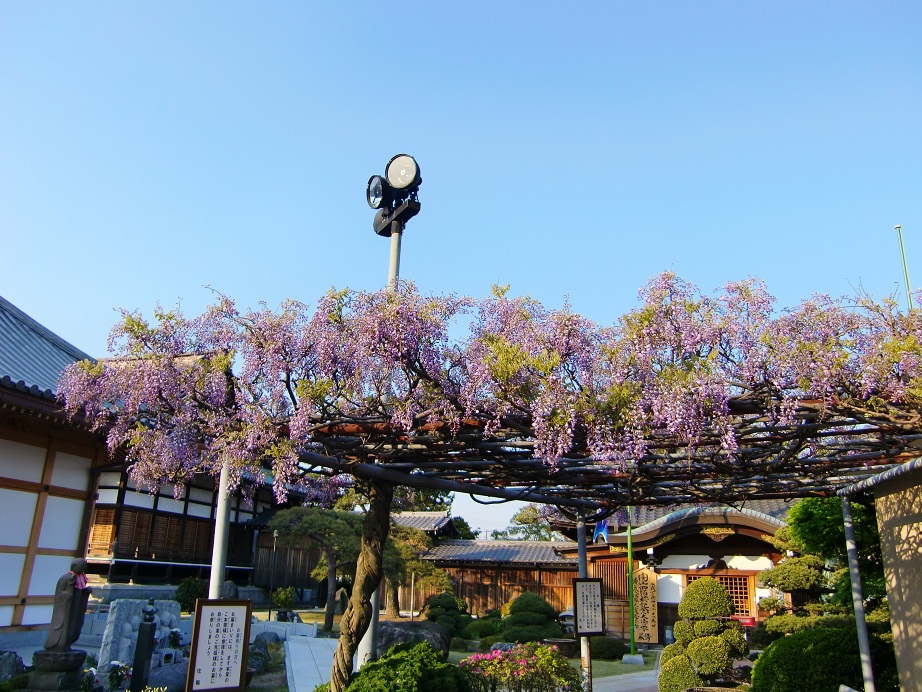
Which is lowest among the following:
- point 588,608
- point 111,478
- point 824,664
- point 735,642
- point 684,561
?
point 735,642

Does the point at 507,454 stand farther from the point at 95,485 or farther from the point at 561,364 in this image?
the point at 95,485

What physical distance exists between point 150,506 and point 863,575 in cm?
1908

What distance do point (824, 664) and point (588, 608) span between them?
2.98 metres

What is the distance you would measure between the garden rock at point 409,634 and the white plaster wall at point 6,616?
6.32 meters

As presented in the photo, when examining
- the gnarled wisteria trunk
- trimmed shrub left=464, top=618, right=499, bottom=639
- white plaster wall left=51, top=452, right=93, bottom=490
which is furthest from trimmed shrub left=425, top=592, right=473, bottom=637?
the gnarled wisteria trunk

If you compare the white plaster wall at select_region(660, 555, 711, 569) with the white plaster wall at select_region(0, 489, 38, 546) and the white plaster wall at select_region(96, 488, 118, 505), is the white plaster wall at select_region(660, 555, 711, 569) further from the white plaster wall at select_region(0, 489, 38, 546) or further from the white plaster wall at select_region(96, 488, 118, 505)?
the white plaster wall at select_region(0, 489, 38, 546)

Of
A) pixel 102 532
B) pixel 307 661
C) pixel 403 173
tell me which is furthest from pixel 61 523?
pixel 102 532

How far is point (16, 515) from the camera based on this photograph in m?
10.2

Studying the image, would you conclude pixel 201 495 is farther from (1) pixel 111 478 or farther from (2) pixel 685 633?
(2) pixel 685 633

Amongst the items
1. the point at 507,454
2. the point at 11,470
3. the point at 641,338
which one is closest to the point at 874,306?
the point at 641,338

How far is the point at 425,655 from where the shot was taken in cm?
687

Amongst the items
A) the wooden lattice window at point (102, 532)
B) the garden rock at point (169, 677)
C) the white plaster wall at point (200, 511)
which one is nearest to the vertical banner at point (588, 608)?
the garden rock at point (169, 677)

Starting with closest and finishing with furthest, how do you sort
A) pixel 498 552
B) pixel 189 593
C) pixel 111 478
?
pixel 189 593 → pixel 111 478 → pixel 498 552

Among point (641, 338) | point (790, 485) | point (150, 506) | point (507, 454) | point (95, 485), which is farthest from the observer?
point (150, 506)
